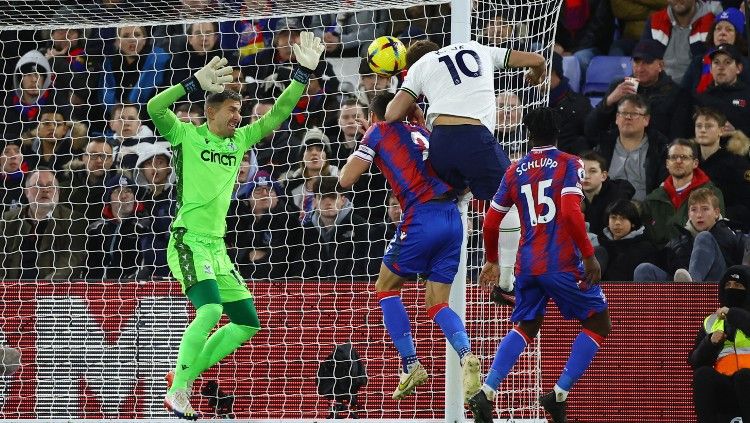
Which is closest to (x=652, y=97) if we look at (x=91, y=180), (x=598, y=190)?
(x=598, y=190)

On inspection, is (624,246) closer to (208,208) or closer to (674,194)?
(674,194)

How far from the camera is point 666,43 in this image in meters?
14.0

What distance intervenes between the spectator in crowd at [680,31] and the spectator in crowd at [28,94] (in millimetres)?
6338

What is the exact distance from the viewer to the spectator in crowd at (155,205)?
12766 mm

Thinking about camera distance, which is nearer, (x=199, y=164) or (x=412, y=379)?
(x=412, y=379)

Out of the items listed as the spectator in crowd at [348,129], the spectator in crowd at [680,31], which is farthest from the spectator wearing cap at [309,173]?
the spectator in crowd at [680,31]

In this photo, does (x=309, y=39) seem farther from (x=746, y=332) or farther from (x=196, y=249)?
(x=746, y=332)

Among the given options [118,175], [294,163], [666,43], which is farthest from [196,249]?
[666,43]

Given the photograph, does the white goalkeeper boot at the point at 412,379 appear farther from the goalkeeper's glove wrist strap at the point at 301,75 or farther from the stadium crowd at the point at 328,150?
the goalkeeper's glove wrist strap at the point at 301,75

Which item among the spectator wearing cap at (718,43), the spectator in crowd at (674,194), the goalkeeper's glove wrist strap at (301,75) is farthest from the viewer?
the spectator wearing cap at (718,43)

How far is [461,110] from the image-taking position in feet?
30.5

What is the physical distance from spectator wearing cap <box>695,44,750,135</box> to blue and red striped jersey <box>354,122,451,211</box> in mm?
4403

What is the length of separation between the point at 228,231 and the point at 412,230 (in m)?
3.64

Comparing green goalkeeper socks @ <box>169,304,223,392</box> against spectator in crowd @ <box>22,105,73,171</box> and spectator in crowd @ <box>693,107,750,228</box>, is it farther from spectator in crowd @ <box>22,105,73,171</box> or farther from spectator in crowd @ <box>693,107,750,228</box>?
spectator in crowd @ <box>693,107,750,228</box>
